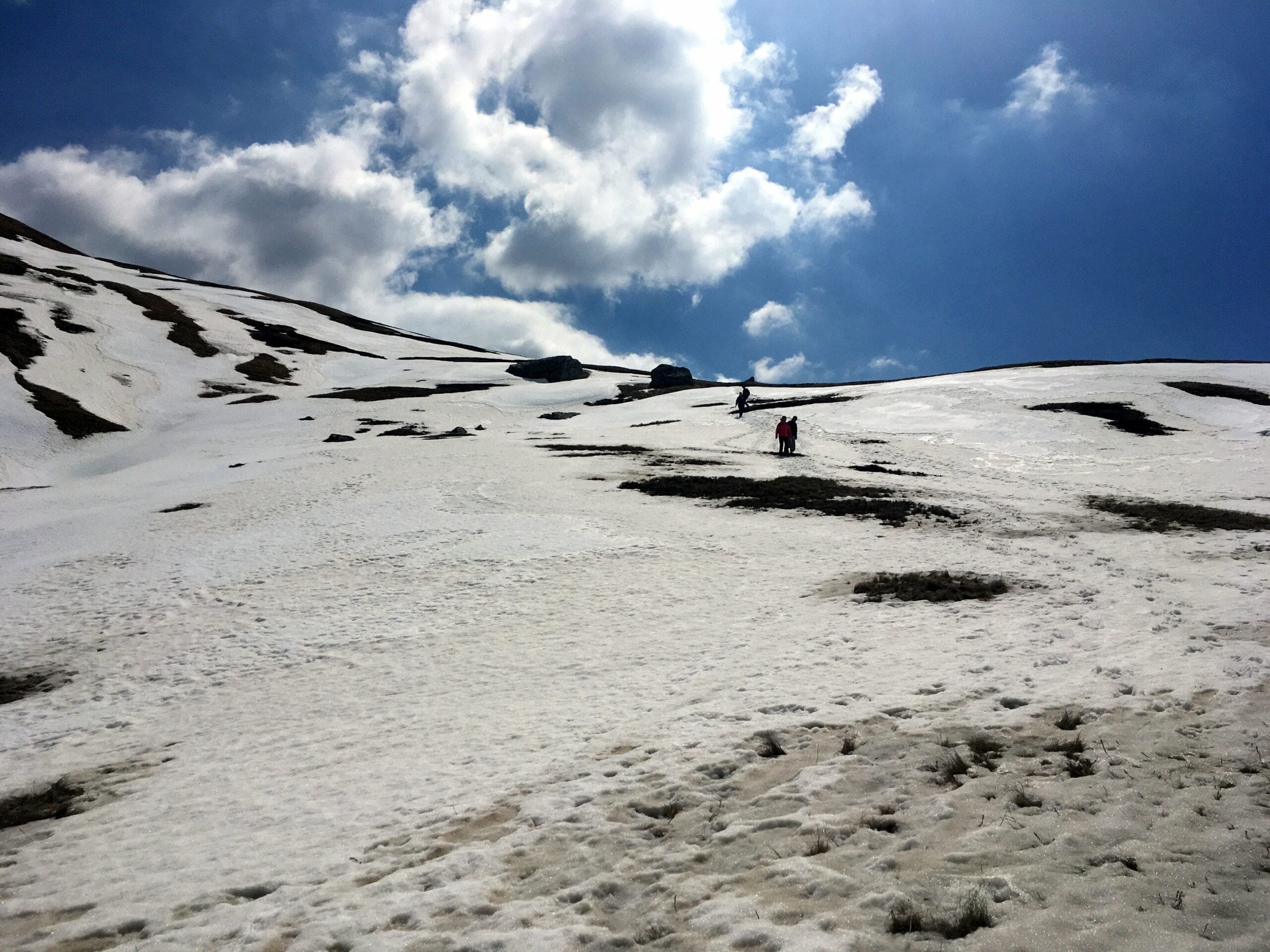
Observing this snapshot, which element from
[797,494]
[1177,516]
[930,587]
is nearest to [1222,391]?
[1177,516]

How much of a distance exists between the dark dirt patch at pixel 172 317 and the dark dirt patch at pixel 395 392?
25494mm

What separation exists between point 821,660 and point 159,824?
10579mm

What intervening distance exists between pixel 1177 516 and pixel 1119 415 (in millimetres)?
28250

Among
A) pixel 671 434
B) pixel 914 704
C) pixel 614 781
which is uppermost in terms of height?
pixel 671 434

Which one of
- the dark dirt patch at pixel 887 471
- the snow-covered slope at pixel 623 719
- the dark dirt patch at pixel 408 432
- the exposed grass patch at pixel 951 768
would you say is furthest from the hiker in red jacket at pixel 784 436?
the exposed grass patch at pixel 951 768

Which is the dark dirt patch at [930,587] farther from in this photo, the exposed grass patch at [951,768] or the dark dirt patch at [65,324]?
the dark dirt patch at [65,324]

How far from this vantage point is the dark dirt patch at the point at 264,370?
268ft

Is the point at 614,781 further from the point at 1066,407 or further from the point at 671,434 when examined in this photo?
the point at 1066,407

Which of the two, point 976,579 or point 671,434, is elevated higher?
point 671,434

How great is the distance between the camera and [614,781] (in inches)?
337

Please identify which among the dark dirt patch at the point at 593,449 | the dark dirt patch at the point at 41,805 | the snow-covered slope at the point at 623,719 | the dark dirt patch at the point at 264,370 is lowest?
the dark dirt patch at the point at 41,805

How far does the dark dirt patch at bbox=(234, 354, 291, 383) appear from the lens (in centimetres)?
8175

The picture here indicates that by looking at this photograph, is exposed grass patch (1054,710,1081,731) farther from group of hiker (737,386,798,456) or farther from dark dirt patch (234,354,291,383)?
dark dirt patch (234,354,291,383)

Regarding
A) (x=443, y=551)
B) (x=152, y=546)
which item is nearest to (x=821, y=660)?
(x=443, y=551)
